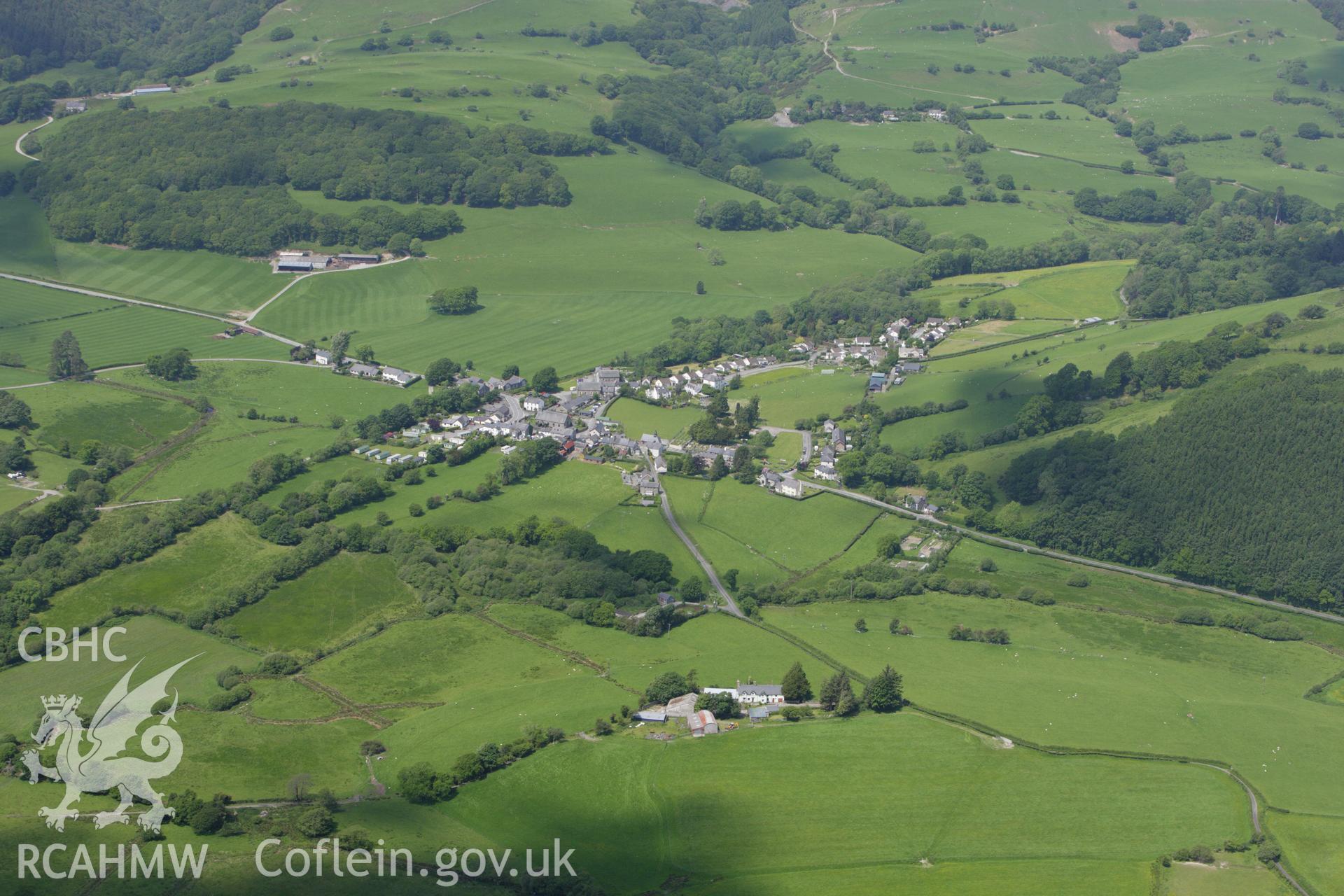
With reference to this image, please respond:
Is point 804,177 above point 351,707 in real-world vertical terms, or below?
above

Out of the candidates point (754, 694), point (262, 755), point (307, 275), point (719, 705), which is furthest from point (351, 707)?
point (307, 275)

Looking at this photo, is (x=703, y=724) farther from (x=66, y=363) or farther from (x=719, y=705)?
(x=66, y=363)

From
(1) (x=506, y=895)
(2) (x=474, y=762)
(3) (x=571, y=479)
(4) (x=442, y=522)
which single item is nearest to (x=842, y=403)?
(3) (x=571, y=479)

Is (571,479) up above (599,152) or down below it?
below

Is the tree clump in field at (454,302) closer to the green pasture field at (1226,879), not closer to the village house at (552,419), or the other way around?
the village house at (552,419)

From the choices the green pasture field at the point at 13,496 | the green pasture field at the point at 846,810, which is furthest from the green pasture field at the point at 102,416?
the green pasture field at the point at 846,810

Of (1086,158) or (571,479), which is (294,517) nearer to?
(571,479)
